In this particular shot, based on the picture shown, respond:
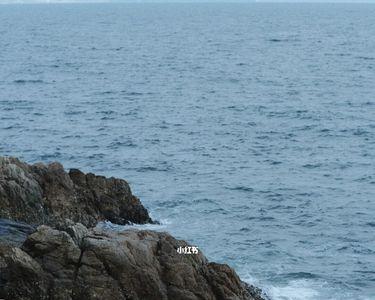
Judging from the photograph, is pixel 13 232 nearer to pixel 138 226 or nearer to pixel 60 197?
pixel 60 197

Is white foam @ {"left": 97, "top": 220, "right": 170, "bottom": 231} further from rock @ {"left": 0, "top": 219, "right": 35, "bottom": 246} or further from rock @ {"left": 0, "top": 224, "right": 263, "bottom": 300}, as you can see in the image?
rock @ {"left": 0, "top": 224, "right": 263, "bottom": 300}

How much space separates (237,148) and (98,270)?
119 feet

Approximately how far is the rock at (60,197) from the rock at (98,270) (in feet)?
32.0

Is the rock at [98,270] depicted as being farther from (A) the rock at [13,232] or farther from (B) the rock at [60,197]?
(B) the rock at [60,197]

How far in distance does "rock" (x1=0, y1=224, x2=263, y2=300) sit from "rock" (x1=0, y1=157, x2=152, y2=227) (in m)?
9.76

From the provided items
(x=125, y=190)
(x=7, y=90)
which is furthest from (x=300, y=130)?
(x=7, y=90)

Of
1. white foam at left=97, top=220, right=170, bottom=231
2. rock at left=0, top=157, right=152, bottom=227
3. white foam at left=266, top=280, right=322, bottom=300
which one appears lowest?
white foam at left=266, top=280, right=322, bottom=300

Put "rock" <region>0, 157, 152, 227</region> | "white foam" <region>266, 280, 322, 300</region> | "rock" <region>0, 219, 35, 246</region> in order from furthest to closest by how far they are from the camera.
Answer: "rock" <region>0, 157, 152, 227</region>, "white foam" <region>266, 280, 322, 300</region>, "rock" <region>0, 219, 35, 246</region>

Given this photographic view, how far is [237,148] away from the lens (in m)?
62.1

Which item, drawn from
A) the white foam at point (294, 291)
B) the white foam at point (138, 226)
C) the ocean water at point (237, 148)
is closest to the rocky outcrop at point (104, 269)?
the white foam at point (294, 291)

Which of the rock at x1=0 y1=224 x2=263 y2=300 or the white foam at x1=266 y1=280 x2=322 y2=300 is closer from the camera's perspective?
the rock at x1=0 y1=224 x2=263 y2=300

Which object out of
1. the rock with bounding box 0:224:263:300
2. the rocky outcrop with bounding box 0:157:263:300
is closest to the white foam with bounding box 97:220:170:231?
the rocky outcrop with bounding box 0:157:263:300

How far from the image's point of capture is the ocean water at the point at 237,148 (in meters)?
40.2

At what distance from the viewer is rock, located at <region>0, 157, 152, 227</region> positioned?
38.1 m
